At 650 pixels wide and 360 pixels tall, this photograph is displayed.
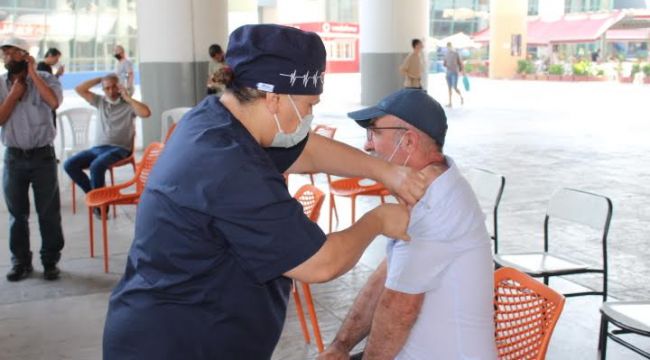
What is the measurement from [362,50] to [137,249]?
51.8 ft

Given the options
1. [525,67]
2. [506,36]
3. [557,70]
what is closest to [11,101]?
[557,70]

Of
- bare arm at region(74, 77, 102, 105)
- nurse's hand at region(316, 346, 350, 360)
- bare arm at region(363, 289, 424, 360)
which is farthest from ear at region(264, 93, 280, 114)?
bare arm at region(74, 77, 102, 105)

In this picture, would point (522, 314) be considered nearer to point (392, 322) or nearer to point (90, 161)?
point (392, 322)

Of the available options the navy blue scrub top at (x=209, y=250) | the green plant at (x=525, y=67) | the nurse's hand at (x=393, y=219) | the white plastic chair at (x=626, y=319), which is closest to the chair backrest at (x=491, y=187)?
the white plastic chair at (x=626, y=319)

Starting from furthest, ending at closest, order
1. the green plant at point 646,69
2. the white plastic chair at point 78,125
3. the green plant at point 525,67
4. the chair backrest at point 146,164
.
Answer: the green plant at point 525,67 < the green plant at point 646,69 < the white plastic chair at point 78,125 < the chair backrest at point 146,164

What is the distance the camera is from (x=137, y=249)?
5.01ft

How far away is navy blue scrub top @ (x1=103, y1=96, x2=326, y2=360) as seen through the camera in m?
1.40

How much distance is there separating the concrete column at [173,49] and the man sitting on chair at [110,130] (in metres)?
3.88

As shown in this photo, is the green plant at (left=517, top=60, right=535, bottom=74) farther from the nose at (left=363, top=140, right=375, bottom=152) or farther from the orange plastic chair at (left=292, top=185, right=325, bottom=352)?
the nose at (left=363, top=140, right=375, bottom=152)

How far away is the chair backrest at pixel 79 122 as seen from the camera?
8117 millimetres

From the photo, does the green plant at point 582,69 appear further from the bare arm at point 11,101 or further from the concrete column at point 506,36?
the bare arm at point 11,101

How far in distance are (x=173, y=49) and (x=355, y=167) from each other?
30.9 feet

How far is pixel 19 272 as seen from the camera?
5.06m

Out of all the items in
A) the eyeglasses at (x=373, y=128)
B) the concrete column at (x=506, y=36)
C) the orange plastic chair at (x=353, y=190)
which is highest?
the concrete column at (x=506, y=36)
